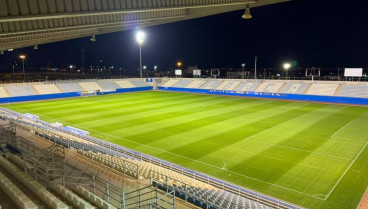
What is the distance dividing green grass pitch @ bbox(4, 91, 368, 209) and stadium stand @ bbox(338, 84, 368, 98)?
4860 millimetres

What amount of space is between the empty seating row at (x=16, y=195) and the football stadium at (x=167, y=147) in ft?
0.11

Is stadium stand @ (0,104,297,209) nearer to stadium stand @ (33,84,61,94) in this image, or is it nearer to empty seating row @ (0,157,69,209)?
empty seating row @ (0,157,69,209)

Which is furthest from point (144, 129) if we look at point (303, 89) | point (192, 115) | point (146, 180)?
point (303, 89)

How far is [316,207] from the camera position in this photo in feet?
42.0

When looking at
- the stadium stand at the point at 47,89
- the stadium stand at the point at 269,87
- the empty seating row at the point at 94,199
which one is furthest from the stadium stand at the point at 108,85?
the empty seating row at the point at 94,199

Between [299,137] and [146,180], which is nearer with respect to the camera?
[146,180]

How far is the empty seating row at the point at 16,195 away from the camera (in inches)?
284

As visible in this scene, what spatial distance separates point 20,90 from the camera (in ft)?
169

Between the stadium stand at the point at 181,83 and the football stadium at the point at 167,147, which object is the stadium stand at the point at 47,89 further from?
the stadium stand at the point at 181,83

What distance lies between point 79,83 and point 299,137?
51.1 meters

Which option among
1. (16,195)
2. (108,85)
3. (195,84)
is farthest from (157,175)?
(108,85)

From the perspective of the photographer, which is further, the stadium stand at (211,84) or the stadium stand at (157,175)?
the stadium stand at (211,84)

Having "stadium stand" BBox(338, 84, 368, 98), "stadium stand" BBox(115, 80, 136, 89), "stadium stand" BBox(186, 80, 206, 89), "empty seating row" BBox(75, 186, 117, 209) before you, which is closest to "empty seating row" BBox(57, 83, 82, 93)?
"stadium stand" BBox(115, 80, 136, 89)

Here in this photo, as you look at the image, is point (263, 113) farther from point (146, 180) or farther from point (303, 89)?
point (146, 180)
